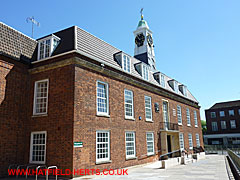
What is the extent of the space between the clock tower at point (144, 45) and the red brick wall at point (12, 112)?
2335cm

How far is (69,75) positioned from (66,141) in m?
4.11

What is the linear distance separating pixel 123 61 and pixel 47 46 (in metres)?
6.42

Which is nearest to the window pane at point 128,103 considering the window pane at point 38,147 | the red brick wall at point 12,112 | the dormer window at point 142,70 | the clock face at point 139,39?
the dormer window at point 142,70

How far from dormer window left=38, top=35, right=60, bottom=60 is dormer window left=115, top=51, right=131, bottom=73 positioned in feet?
17.5

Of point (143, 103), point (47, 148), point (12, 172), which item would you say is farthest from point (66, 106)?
point (143, 103)

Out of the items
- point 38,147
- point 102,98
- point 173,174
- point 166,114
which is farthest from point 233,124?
point 38,147

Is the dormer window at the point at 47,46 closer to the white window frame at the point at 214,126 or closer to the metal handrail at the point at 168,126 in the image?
the metal handrail at the point at 168,126

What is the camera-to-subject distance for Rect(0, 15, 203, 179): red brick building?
12344mm

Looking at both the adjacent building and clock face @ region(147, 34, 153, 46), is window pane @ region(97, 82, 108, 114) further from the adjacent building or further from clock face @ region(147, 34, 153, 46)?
the adjacent building

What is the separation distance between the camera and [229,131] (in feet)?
174

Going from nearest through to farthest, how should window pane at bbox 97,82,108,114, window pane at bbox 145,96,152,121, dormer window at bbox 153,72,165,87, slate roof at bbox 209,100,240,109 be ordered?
window pane at bbox 97,82,108,114, window pane at bbox 145,96,152,121, dormer window at bbox 153,72,165,87, slate roof at bbox 209,100,240,109

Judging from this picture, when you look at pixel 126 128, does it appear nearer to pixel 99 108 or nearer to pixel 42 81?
pixel 99 108

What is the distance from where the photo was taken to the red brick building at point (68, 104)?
486 inches

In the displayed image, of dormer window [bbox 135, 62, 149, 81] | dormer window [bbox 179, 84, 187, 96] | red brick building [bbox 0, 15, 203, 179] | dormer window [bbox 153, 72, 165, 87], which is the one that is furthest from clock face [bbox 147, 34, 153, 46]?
red brick building [bbox 0, 15, 203, 179]
